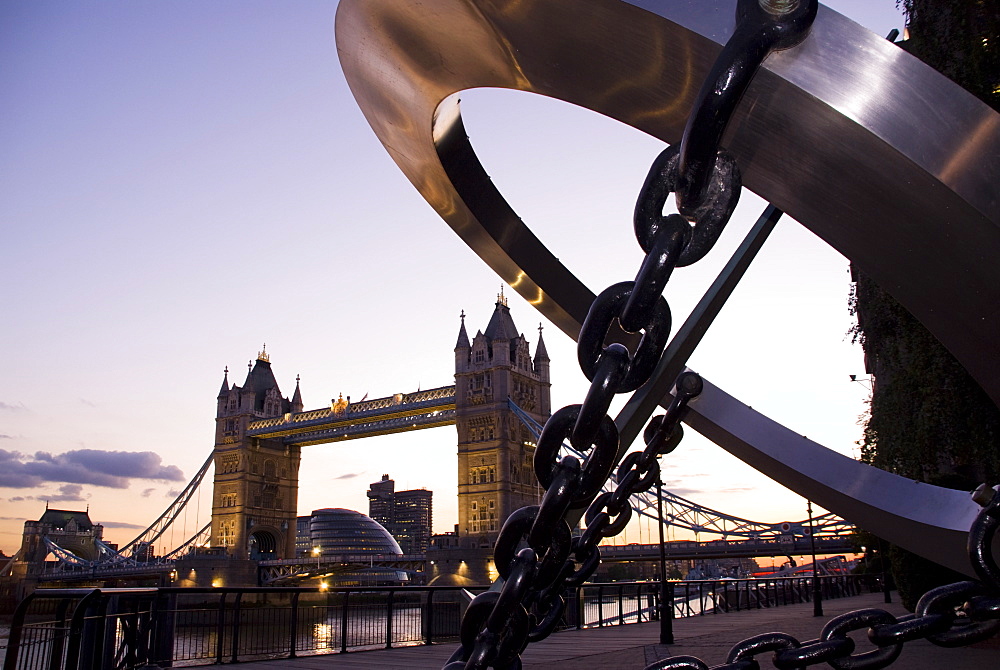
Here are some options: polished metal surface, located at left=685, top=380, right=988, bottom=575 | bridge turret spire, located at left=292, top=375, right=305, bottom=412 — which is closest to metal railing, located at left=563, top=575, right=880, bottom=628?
polished metal surface, located at left=685, top=380, right=988, bottom=575

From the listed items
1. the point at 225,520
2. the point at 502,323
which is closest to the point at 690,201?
the point at 502,323

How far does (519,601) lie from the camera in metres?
1.39

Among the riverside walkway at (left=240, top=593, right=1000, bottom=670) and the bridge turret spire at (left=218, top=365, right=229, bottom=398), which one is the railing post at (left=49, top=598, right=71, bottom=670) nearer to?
the riverside walkway at (left=240, top=593, right=1000, bottom=670)

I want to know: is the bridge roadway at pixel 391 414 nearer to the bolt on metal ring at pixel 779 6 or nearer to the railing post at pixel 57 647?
the railing post at pixel 57 647

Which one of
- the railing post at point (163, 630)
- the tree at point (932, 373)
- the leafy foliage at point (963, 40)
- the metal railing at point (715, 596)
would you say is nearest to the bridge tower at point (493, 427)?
the metal railing at point (715, 596)

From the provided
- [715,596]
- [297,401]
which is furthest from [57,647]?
[297,401]

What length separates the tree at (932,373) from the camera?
6.51m

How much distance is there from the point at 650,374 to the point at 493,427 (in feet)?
171

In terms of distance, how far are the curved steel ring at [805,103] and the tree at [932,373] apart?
5218 millimetres

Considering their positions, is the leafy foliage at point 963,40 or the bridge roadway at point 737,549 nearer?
the leafy foliage at point 963,40

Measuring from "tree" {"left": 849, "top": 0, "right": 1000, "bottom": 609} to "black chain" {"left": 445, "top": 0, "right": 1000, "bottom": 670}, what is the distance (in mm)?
5901

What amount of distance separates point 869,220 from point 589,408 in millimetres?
1031

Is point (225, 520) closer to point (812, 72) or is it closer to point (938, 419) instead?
point (938, 419)

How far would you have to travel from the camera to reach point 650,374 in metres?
1.34
